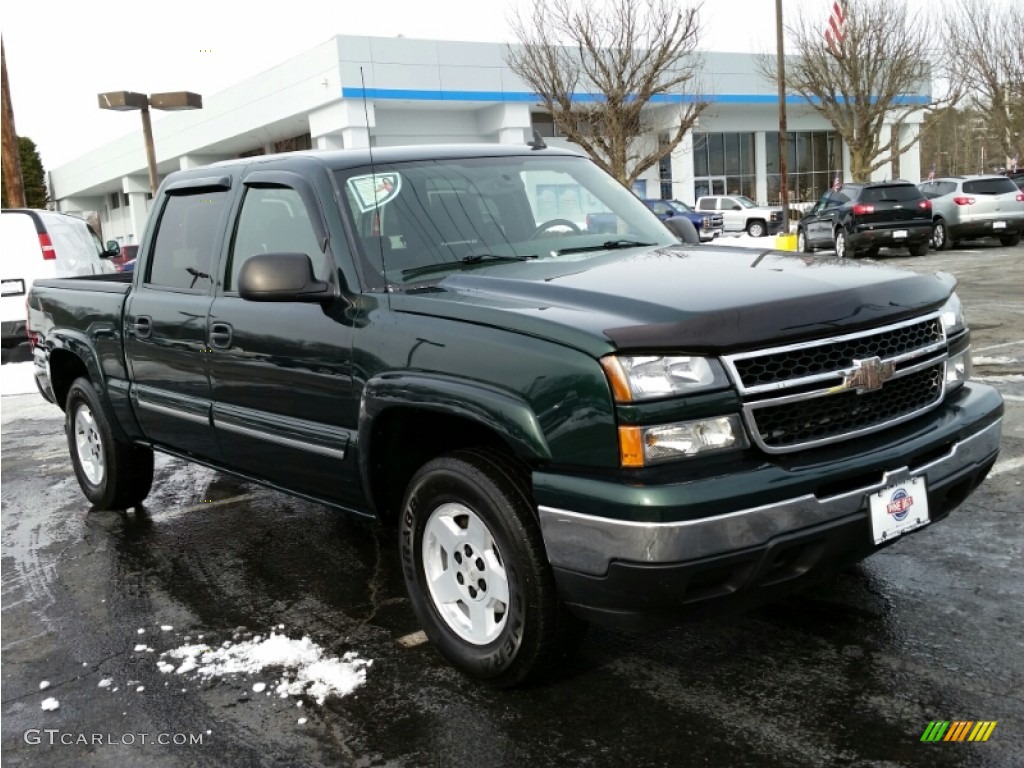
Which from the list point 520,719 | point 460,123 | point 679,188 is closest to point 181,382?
point 520,719

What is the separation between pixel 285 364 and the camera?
13.4ft

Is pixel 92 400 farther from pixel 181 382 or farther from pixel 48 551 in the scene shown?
pixel 181 382

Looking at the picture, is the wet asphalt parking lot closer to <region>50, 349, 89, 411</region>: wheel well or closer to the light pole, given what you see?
<region>50, 349, 89, 411</region>: wheel well

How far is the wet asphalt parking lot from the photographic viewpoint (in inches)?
118

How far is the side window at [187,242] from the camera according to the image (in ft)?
15.7

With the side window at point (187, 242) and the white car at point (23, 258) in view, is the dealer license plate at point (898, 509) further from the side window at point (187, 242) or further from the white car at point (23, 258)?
the white car at point (23, 258)

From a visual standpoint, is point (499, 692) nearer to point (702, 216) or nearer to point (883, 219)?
point (883, 219)

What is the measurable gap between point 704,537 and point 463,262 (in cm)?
167

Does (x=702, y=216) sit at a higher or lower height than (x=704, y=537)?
lower

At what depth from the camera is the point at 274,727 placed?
3.27 m

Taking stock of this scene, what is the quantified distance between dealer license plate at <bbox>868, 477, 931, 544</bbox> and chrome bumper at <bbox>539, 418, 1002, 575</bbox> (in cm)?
3

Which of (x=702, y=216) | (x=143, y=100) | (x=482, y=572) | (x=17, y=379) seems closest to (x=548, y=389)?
(x=482, y=572)

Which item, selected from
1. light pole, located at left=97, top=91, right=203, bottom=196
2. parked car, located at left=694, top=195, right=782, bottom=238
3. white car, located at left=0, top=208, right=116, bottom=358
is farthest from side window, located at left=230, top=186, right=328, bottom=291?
parked car, located at left=694, top=195, right=782, bottom=238

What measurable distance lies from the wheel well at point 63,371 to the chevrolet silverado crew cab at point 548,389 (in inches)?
66.6
